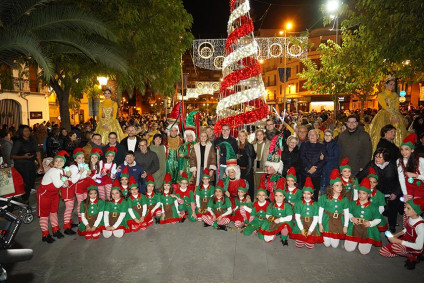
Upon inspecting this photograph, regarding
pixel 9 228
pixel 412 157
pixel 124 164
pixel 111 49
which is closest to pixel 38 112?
pixel 111 49

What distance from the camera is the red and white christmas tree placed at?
845cm

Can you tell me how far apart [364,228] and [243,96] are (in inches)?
205

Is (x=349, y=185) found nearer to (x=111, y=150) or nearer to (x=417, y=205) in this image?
(x=417, y=205)

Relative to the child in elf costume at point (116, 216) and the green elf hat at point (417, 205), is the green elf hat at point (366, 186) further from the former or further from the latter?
the child in elf costume at point (116, 216)

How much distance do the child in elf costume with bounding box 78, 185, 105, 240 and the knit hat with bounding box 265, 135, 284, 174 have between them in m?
3.56

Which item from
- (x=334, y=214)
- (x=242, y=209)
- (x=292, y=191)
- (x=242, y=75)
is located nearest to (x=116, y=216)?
(x=242, y=209)

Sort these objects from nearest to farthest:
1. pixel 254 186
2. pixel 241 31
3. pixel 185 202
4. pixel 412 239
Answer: pixel 412 239
pixel 185 202
pixel 254 186
pixel 241 31

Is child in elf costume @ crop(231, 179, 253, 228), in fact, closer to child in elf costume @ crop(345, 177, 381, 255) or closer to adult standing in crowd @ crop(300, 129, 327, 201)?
adult standing in crowd @ crop(300, 129, 327, 201)

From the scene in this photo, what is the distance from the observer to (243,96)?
8594 millimetres

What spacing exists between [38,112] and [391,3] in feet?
84.8

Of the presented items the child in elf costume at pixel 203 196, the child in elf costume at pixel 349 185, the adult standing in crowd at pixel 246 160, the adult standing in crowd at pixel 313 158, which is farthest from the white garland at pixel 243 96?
the child in elf costume at pixel 349 185

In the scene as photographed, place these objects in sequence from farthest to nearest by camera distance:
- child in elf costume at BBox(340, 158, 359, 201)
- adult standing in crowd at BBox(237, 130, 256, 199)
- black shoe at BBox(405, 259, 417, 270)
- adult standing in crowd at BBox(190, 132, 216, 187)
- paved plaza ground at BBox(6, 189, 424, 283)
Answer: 1. adult standing in crowd at BBox(190, 132, 216, 187)
2. adult standing in crowd at BBox(237, 130, 256, 199)
3. child in elf costume at BBox(340, 158, 359, 201)
4. black shoe at BBox(405, 259, 417, 270)
5. paved plaza ground at BBox(6, 189, 424, 283)

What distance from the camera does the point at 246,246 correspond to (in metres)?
4.70

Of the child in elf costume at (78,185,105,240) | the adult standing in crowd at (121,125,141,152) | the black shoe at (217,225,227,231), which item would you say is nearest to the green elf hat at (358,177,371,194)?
the black shoe at (217,225,227,231)
